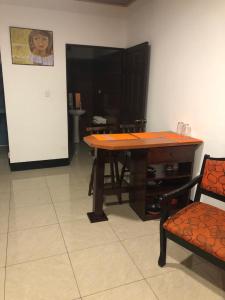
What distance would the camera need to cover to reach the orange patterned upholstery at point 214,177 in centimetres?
194

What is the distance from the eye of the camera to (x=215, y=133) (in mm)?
2363

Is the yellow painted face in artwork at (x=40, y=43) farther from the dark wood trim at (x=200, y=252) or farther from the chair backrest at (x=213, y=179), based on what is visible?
the dark wood trim at (x=200, y=252)

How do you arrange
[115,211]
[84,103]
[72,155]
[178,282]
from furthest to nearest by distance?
[84,103], [72,155], [115,211], [178,282]

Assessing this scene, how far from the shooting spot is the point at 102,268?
1.90 m

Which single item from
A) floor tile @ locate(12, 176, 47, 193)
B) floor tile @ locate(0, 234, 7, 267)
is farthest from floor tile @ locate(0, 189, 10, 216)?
floor tile @ locate(0, 234, 7, 267)

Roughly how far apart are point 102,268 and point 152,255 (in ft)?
1.49

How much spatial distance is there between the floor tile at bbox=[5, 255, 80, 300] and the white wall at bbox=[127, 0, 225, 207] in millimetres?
1727

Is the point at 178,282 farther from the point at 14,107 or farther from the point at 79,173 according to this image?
the point at 14,107

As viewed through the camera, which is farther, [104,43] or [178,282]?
[104,43]

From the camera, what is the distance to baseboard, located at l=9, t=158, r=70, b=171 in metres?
3.99

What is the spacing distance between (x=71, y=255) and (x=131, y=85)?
9.34 ft

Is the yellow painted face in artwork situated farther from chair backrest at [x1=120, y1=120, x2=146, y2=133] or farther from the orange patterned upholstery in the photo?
the orange patterned upholstery

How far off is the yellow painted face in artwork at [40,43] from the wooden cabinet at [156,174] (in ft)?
7.61

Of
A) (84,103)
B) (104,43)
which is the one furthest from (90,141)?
(84,103)
